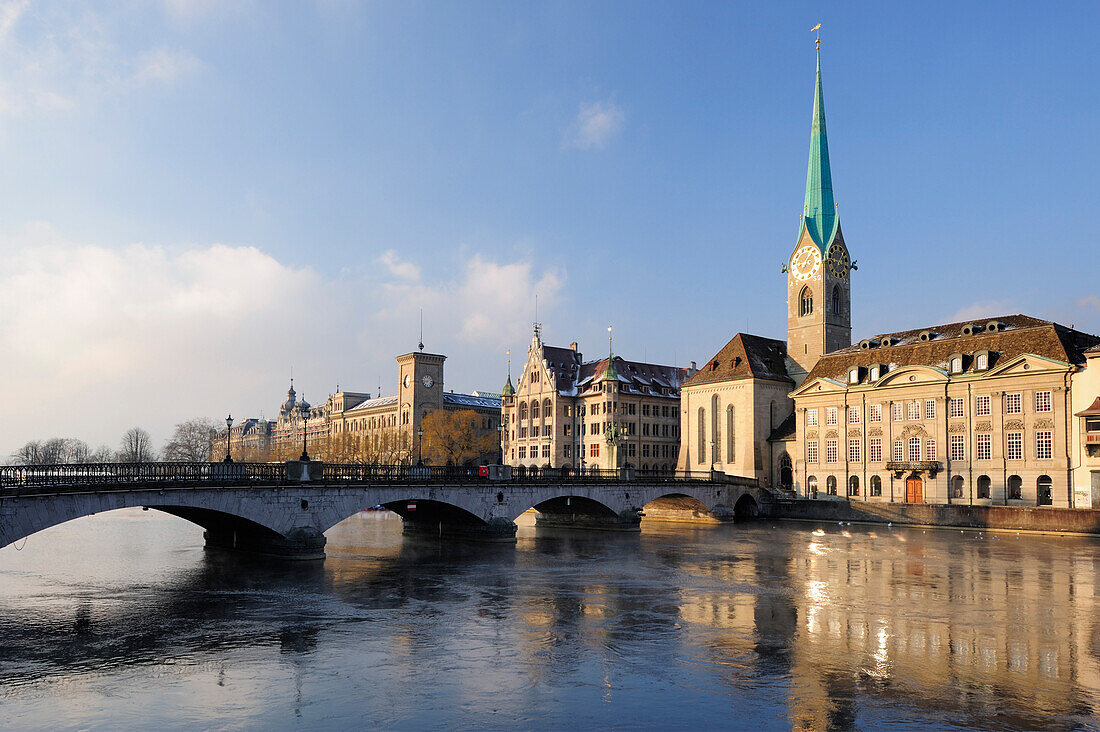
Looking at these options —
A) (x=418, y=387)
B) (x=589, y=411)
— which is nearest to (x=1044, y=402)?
(x=589, y=411)

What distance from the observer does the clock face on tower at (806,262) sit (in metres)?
107

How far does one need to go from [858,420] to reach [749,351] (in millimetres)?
18209

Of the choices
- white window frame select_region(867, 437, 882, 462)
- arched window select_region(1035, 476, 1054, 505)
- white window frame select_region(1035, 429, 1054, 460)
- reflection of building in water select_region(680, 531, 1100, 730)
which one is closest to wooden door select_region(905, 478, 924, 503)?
white window frame select_region(867, 437, 882, 462)

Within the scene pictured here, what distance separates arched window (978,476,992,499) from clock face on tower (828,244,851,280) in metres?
37.2

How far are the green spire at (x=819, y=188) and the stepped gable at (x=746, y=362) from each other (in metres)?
13.9

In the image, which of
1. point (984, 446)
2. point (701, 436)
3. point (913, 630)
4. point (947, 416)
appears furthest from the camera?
point (701, 436)

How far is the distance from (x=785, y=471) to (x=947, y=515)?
2639 cm

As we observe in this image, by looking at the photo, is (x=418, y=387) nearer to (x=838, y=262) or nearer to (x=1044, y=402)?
(x=838, y=262)

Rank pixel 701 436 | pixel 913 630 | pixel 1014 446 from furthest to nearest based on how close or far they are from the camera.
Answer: pixel 701 436 < pixel 1014 446 < pixel 913 630

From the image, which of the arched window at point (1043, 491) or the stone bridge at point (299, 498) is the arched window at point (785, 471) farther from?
the arched window at point (1043, 491)

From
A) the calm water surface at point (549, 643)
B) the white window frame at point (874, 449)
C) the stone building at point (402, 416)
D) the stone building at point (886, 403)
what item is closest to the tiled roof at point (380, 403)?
the stone building at point (402, 416)

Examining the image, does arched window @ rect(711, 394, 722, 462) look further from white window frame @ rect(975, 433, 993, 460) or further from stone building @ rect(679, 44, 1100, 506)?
white window frame @ rect(975, 433, 993, 460)

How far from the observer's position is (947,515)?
2817 inches

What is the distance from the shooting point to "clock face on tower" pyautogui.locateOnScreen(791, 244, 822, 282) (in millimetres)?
107125
